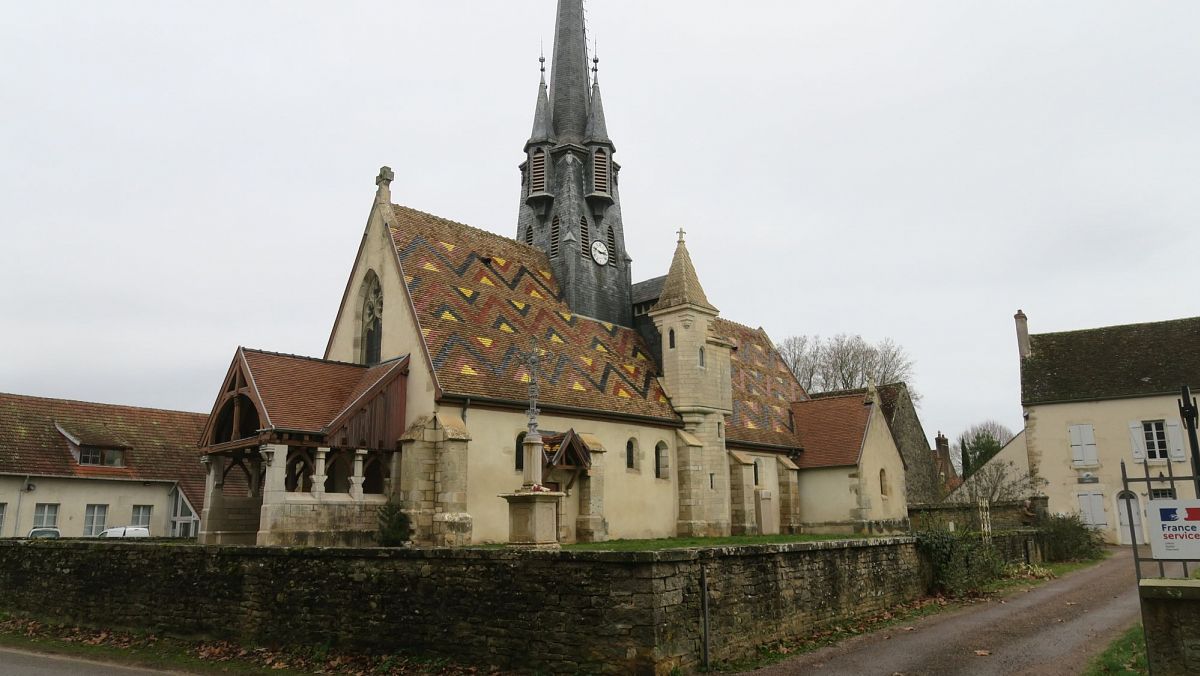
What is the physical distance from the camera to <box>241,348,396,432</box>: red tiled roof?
18062 millimetres

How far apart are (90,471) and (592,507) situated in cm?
1873

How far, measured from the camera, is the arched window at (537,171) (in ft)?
96.4

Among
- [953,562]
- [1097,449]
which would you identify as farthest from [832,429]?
[953,562]

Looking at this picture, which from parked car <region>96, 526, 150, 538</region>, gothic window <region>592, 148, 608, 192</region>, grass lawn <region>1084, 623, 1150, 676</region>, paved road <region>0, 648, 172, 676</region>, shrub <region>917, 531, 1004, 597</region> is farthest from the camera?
gothic window <region>592, 148, 608, 192</region>

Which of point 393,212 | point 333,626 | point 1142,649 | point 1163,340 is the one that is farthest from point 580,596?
point 1163,340

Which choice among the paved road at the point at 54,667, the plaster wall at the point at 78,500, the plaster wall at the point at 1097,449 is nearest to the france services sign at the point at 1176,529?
the paved road at the point at 54,667

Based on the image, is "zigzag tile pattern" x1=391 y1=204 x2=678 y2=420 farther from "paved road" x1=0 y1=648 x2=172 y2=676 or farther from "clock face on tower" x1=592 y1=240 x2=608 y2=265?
"paved road" x1=0 y1=648 x2=172 y2=676

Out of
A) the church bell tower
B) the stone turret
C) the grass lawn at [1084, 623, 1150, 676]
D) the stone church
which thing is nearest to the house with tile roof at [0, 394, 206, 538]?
the stone church

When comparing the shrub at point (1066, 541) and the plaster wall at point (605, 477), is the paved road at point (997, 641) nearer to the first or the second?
the shrub at point (1066, 541)

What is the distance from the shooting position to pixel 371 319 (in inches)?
908

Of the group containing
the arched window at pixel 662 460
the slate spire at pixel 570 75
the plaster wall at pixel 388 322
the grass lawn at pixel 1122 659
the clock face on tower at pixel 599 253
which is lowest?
the grass lawn at pixel 1122 659

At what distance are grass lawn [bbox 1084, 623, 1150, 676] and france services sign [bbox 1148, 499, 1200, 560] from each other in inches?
56.3

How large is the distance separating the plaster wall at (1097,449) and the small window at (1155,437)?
0.87 feet

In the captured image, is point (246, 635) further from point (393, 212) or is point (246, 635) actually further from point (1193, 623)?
point (393, 212)
